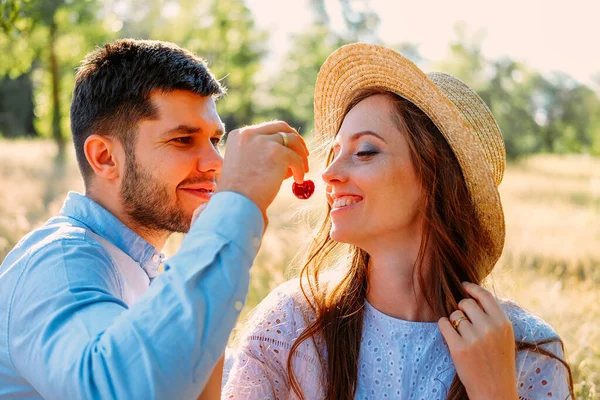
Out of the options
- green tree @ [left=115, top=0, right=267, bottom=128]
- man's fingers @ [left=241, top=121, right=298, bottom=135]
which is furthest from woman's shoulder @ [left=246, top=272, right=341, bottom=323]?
green tree @ [left=115, top=0, right=267, bottom=128]

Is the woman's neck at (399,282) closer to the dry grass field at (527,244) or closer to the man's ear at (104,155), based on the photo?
the dry grass field at (527,244)

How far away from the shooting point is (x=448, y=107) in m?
2.80

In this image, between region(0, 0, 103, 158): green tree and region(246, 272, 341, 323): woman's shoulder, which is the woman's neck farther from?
region(0, 0, 103, 158): green tree

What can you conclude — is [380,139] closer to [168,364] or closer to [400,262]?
[400,262]

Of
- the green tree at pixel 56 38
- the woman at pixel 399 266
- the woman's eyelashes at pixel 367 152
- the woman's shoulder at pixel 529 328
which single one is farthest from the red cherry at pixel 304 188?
the green tree at pixel 56 38

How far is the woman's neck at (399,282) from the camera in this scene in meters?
3.02

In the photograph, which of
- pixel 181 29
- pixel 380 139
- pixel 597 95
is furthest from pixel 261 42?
pixel 597 95

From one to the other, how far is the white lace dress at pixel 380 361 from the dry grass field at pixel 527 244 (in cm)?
52

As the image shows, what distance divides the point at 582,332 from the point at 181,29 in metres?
23.1

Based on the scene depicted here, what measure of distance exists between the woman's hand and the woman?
0.25 ft

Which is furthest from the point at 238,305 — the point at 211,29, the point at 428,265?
the point at 211,29

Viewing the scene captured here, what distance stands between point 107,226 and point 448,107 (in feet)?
4.98

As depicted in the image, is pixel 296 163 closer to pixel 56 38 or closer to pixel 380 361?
pixel 380 361

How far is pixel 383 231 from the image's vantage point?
289 cm
